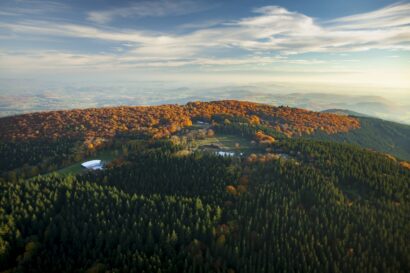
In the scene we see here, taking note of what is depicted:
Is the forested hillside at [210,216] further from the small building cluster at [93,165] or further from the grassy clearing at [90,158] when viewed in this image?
the small building cluster at [93,165]

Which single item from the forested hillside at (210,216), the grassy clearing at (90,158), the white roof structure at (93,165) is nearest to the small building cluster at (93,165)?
the white roof structure at (93,165)

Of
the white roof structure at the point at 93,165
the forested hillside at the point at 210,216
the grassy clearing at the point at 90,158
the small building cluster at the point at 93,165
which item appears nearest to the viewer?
the forested hillside at the point at 210,216

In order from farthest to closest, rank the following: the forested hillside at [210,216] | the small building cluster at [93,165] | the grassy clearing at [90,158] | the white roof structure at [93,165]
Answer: the white roof structure at [93,165] → the small building cluster at [93,165] → the grassy clearing at [90,158] → the forested hillside at [210,216]

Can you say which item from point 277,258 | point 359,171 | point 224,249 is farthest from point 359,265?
point 359,171

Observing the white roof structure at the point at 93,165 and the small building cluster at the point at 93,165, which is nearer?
the small building cluster at the point at 93,165

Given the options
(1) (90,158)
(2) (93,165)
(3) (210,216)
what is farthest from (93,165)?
(3) (210,216)

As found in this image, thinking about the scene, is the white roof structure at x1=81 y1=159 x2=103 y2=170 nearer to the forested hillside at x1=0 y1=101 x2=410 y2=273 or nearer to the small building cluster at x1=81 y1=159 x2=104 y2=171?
the small building cluster at x1=81 y1=159 x2=104 y2=171

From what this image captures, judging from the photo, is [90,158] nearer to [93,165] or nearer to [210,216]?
[93,165]
